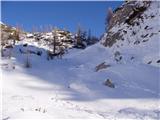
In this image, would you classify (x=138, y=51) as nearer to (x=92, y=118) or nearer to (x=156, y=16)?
(x=156, y=16)

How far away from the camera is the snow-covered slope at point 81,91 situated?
1226 cm

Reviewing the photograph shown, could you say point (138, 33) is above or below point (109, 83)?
above

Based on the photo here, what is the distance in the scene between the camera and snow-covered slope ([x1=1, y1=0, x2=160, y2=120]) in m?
12.3

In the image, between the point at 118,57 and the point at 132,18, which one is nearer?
the point at 118,57

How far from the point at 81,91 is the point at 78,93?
39 cm

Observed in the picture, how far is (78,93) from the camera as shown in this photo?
53.9ft

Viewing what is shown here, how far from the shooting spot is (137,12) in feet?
116

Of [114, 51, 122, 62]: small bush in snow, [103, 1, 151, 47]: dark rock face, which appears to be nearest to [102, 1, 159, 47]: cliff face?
[103, 1, 151, 47]: dark rock face

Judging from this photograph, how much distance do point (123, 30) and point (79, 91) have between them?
18.7m

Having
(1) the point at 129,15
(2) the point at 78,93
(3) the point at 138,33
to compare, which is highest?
(1) the point at 129,15

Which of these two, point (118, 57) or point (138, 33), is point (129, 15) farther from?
point (118, 57)

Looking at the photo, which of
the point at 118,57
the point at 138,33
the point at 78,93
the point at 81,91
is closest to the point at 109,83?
the point at 81,91

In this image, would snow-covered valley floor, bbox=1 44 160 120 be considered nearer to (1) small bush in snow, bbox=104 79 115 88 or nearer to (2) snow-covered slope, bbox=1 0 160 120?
(2) snow-covered slope, bbox=1 0 160 120

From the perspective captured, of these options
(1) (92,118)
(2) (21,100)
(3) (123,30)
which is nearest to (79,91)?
(2) (21,100)
